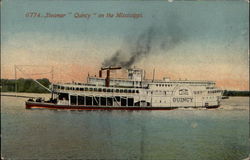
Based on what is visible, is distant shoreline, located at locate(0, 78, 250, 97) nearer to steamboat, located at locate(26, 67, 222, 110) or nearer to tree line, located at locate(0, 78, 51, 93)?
tree line, located at locate(0, 78, 51, 93)

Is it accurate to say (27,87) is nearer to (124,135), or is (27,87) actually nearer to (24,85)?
(24,85)

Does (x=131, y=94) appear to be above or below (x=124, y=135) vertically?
above

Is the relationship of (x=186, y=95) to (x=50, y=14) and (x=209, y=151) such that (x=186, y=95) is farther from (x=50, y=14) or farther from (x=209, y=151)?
(x=50, y=14)

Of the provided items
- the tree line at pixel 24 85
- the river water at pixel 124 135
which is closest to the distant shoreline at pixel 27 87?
the tree line at pixel 24 85

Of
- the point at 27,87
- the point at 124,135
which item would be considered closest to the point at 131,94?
the point at 124,135

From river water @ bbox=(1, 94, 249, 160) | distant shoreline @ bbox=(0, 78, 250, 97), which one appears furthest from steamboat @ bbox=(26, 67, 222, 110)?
river water @ bbox=(1, 94, 249, 160)

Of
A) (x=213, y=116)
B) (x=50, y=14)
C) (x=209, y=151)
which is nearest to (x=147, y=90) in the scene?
(x=213, y=116)

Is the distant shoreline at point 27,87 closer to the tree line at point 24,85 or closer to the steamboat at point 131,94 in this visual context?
the tree line at point 24,85
